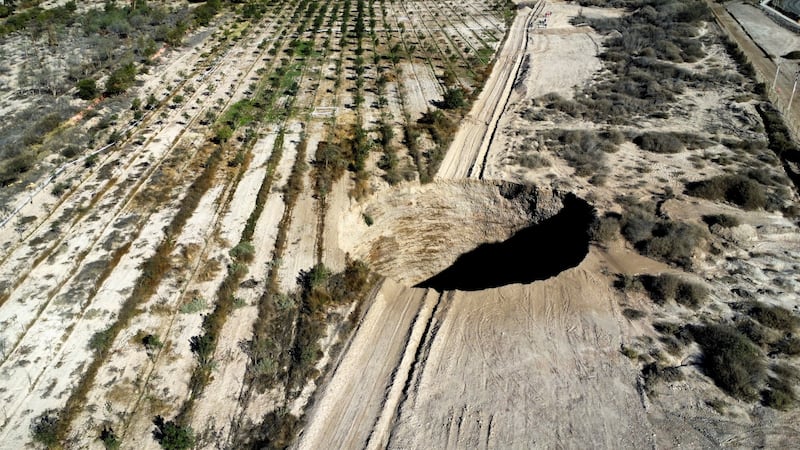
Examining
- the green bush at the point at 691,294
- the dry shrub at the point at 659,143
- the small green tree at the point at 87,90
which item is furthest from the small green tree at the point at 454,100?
the small green tree at the point at 87,90

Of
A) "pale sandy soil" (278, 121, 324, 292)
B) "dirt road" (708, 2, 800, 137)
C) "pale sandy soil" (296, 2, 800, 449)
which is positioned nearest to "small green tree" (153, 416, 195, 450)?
"pale sandy soil" (296, 2, 800, 449)

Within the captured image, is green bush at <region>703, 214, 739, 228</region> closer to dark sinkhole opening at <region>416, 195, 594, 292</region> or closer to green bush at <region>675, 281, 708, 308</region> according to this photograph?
green bush at <region>675, 281, 708, 308</region>

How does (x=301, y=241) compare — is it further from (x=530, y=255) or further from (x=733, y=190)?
(x=733, y=190)

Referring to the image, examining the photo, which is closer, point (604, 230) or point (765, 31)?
point (604, 230)

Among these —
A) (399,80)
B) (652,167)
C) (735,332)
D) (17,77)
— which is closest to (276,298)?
(735,332)

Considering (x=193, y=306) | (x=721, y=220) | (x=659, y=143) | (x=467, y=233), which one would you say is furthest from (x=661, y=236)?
(x=193, y=306)

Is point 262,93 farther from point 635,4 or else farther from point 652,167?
point 635,4
